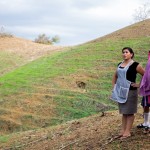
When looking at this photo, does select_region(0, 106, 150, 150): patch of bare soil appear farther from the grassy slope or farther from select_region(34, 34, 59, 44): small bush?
select_region(34, 34, 59, 44): small bush

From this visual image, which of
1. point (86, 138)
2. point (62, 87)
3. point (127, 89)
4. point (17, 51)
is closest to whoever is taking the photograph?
point (127, 89)

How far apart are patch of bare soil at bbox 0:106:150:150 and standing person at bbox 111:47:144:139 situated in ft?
0.86

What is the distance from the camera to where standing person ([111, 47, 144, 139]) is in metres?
6.16

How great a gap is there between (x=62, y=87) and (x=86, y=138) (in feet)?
24.8

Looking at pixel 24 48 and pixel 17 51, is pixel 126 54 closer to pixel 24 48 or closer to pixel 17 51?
pixel 17 51

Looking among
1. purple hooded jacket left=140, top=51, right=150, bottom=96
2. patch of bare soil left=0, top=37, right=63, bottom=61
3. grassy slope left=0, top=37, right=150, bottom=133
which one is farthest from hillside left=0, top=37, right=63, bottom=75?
purple hooded jacket left=140, top=51, right=150, bottom=96

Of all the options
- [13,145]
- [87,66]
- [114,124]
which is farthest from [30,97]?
[114,124]

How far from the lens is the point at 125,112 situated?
6250mm

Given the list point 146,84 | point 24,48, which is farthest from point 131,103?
point 24,48

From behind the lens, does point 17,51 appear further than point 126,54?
Yes

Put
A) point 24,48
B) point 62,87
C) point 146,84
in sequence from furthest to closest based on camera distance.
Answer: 1. point 24,48
2. point 62,87
3. point 146,84

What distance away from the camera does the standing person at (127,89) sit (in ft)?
20.2

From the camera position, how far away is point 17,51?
24312mm

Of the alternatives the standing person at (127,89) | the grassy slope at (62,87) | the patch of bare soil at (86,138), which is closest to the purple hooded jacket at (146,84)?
the standing person at (127,89)
